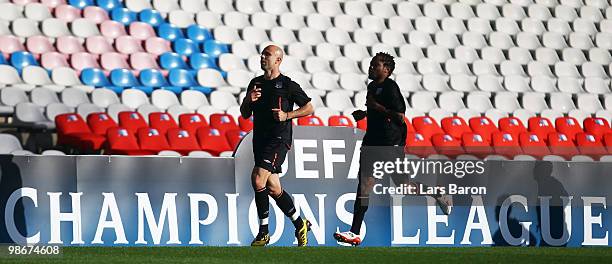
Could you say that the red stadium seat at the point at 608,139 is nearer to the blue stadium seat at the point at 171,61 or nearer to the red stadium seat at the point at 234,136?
the red stadium seat at the point at 234,136

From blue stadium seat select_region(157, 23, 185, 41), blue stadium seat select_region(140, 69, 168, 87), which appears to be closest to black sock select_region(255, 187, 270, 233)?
blue stadium seat select_region(140, 69, 168, 87)

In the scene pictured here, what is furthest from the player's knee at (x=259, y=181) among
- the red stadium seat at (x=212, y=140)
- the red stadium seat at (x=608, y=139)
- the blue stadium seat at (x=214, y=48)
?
the red stadium seat at (x=608, y=139)

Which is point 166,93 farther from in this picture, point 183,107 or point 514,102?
point 514,102

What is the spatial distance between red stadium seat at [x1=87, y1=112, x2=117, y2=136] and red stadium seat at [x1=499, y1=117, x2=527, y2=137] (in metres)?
5.48

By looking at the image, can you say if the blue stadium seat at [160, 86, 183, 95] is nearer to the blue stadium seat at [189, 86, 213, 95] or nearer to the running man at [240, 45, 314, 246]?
the blue stadium seat at [189, 86, 213, 95]

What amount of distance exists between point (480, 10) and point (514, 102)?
2.28 m

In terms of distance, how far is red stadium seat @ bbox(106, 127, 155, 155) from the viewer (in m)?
11.9

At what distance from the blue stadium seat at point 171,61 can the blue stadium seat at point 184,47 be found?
16 centimetres

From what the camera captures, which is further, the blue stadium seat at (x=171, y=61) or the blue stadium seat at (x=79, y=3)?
the blue stadium seat at (x=79, y=3)

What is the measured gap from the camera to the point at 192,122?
43.2ft

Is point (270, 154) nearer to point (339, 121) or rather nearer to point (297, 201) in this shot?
point (297, 201)

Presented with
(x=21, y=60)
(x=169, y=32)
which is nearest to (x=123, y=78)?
(x=21, y=60)

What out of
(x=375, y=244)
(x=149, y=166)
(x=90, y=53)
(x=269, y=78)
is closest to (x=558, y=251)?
(x=375, y=244)

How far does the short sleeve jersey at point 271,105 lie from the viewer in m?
8.02
